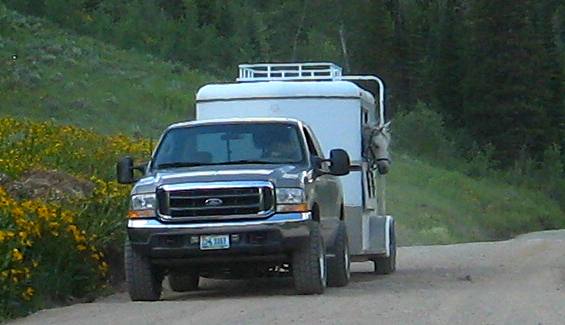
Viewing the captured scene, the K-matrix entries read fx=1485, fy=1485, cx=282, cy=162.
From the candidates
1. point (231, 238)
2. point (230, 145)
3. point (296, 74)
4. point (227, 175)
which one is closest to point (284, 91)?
point (296, 74)

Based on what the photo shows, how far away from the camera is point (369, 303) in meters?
14.5

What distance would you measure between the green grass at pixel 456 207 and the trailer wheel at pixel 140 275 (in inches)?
820

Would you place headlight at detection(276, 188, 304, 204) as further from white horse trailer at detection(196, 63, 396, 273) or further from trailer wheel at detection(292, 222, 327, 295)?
white horse trailer at detection(196, 63, 396, 273)

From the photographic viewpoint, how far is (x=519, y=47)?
224 feet

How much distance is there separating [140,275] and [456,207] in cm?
→ 3541

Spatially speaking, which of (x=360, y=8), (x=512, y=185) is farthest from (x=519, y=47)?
(x=360, y=8)

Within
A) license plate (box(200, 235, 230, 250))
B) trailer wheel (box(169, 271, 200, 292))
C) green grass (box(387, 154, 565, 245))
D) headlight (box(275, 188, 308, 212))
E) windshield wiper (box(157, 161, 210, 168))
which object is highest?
windshield wiper (box(157, 161, 210, 168))

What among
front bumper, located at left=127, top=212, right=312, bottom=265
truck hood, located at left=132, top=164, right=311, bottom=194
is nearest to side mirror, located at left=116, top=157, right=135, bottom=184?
truck hood, located at left=132, top=164, right=311, bottom=194

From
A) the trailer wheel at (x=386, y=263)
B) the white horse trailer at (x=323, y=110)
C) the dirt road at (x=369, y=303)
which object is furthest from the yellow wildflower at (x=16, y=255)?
the trailer wheel at (x=386, y=263)

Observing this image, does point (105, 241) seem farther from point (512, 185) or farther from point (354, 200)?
point (512, 185)

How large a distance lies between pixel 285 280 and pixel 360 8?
65525mm

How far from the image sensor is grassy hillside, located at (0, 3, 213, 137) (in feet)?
144

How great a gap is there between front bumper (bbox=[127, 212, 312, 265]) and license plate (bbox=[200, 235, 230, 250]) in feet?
0.13

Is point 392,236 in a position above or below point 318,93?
below
